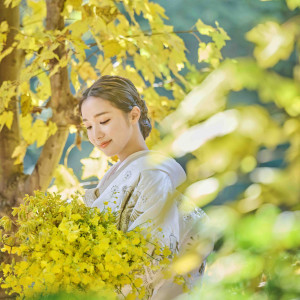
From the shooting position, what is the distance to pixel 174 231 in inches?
34.5

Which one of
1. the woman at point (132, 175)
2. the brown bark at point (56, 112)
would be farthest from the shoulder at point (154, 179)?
the brown bark at point (56, 112)

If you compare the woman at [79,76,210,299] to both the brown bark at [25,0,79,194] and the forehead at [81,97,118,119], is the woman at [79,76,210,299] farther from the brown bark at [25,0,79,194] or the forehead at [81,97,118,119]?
the brown bark at [25,0,79,194]

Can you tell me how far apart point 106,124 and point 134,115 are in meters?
0.07

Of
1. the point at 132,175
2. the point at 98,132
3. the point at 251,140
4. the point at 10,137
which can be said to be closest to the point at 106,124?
the point at 98,132

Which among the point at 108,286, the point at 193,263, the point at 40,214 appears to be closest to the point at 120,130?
the point at 40,214

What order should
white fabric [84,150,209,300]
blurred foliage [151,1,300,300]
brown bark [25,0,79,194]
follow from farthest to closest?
brown bark [25,0,79,194] < white fabric [84,150,209,300] < blurred foliage [151,1,300,300]

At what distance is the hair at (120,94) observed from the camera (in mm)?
1007

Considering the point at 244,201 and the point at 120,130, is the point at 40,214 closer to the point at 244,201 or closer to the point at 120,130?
the point at 120,130

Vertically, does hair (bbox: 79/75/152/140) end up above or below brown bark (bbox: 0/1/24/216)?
above

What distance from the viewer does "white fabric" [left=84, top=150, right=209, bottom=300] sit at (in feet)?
2.82

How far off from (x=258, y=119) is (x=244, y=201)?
5 centimetres

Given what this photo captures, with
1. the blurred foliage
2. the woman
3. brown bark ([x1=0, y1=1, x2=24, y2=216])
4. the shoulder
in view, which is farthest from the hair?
the blurred foliage

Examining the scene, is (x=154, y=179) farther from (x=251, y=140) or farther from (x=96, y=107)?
(x=251, y=140)

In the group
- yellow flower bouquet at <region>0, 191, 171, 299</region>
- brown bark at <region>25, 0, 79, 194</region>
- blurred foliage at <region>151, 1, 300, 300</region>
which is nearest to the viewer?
blurred foliage at <region>151, 1, 300, 300</region>
